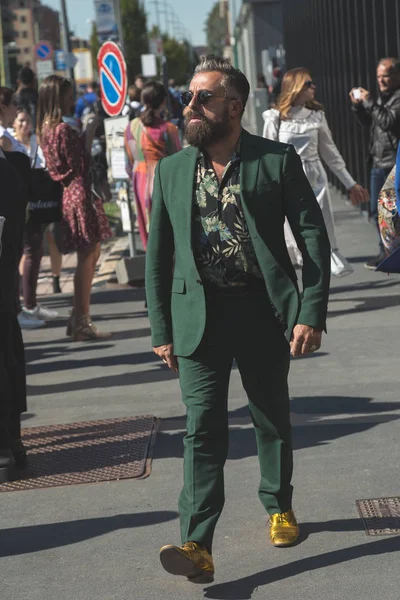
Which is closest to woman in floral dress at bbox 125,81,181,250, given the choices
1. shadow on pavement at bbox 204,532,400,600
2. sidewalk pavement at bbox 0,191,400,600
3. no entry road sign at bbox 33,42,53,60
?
sidewalk pavement at bbox 0,191,400,600

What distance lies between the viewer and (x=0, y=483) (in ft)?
20.4

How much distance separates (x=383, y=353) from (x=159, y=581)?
4282 mm

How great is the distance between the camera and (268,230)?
454cm

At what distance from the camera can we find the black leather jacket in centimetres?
1151

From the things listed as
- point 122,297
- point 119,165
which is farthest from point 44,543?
point 119,165

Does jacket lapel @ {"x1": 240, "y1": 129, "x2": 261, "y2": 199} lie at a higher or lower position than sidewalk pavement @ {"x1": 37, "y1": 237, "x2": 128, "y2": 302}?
higher

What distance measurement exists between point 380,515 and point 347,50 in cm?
1476

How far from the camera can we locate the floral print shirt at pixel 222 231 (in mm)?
4527

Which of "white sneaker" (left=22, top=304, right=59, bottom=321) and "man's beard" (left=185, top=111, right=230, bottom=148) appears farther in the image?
"white sneaker" (left=22, top=304, right=59, bottom=321)

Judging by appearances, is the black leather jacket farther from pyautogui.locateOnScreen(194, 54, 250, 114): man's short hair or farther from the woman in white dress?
pyautogui.locateOnScreen(194, 54, 250, 114): man's short hair

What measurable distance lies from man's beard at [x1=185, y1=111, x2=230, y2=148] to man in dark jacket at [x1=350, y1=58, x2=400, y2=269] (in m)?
6.78

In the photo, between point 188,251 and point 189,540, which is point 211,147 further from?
point 189,540

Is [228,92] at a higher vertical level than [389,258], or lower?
higher

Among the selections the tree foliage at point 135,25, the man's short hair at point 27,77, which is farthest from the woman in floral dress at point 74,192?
the tree foliage at point 135,25
